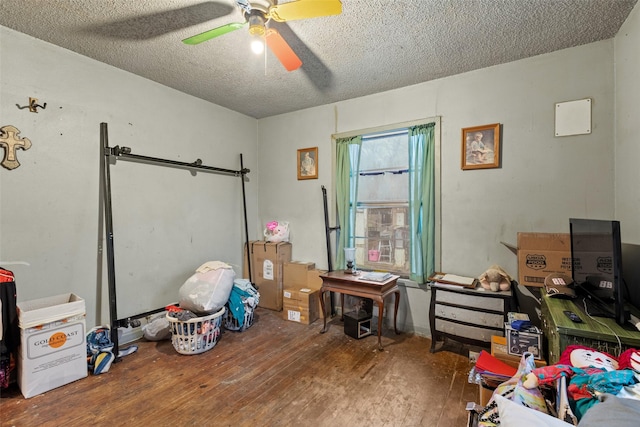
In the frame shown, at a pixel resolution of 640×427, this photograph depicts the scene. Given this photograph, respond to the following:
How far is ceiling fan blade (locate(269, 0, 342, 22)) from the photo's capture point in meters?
1.47

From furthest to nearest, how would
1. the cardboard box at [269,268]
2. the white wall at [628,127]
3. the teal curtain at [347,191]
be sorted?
the cardboard box at [269,268] → the teal curtain at [347,191] → the white wall at [628,127]

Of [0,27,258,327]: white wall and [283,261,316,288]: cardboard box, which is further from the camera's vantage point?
[283,261,316,288]: cardboard box

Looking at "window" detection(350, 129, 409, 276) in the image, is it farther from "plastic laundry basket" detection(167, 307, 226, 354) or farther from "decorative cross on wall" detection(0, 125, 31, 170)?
"decorative cross on wall" detection(0, 125, 31, 170)

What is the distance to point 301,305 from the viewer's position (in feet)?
10.5

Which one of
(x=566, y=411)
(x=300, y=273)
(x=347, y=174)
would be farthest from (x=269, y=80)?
(x=566, y=411)

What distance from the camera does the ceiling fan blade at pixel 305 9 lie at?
1.47 m

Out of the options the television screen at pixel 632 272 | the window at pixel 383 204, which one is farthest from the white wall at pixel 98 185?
the television screen at pixel 632 272

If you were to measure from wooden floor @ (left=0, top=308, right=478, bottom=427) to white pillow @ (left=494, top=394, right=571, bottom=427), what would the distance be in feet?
3.32

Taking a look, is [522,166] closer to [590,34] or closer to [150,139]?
[590,34]

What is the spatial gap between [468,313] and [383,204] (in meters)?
1.40

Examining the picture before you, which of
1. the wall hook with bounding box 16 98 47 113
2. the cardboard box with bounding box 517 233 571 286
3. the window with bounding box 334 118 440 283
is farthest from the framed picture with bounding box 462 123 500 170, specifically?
the wall hook with bounding box 16 98 47 113

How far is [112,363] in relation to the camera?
7.66ft

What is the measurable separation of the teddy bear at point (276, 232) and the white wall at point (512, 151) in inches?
60.8

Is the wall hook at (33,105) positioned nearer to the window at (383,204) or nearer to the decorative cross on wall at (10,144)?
the decorative cross on wall at (10,144)
